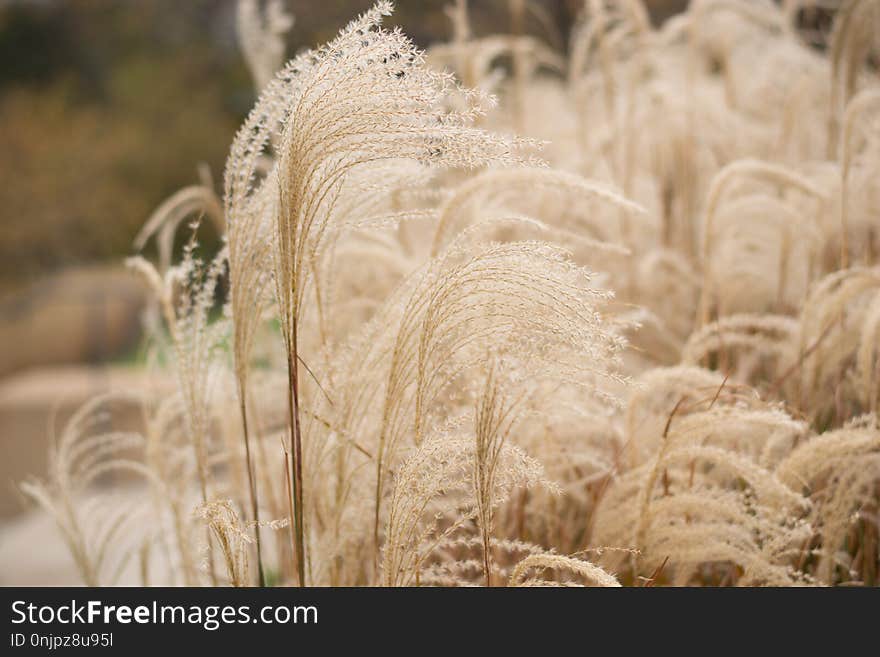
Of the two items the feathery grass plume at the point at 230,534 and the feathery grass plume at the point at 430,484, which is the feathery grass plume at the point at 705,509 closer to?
the feathery grass plume at the point at 430,484

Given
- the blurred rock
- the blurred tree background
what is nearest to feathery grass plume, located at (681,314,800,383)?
the blurred rock

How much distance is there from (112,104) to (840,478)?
13.3 meters

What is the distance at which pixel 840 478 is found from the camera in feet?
4.27

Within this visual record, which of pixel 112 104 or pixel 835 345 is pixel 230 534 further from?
pixel 112 104

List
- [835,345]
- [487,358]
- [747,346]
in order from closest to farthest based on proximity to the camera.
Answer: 1. [487,358]
2. [835,345]
3. [747,346]

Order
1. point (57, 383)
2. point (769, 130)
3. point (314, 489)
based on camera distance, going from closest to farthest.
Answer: point (314, 489) → point (769, 130) → point (57, 383)

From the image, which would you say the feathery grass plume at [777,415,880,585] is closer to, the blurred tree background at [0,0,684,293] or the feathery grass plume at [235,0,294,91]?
the feathery grass plume at [235,0,294,91]

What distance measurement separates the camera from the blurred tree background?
10953mm

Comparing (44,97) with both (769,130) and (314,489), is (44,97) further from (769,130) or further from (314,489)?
(314,489)

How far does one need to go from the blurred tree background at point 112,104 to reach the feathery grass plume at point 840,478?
8.62m

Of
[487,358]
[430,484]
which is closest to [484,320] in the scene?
[487,358]

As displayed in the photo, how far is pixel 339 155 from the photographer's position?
3.41 feet

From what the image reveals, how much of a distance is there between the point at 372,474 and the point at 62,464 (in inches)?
24.0
